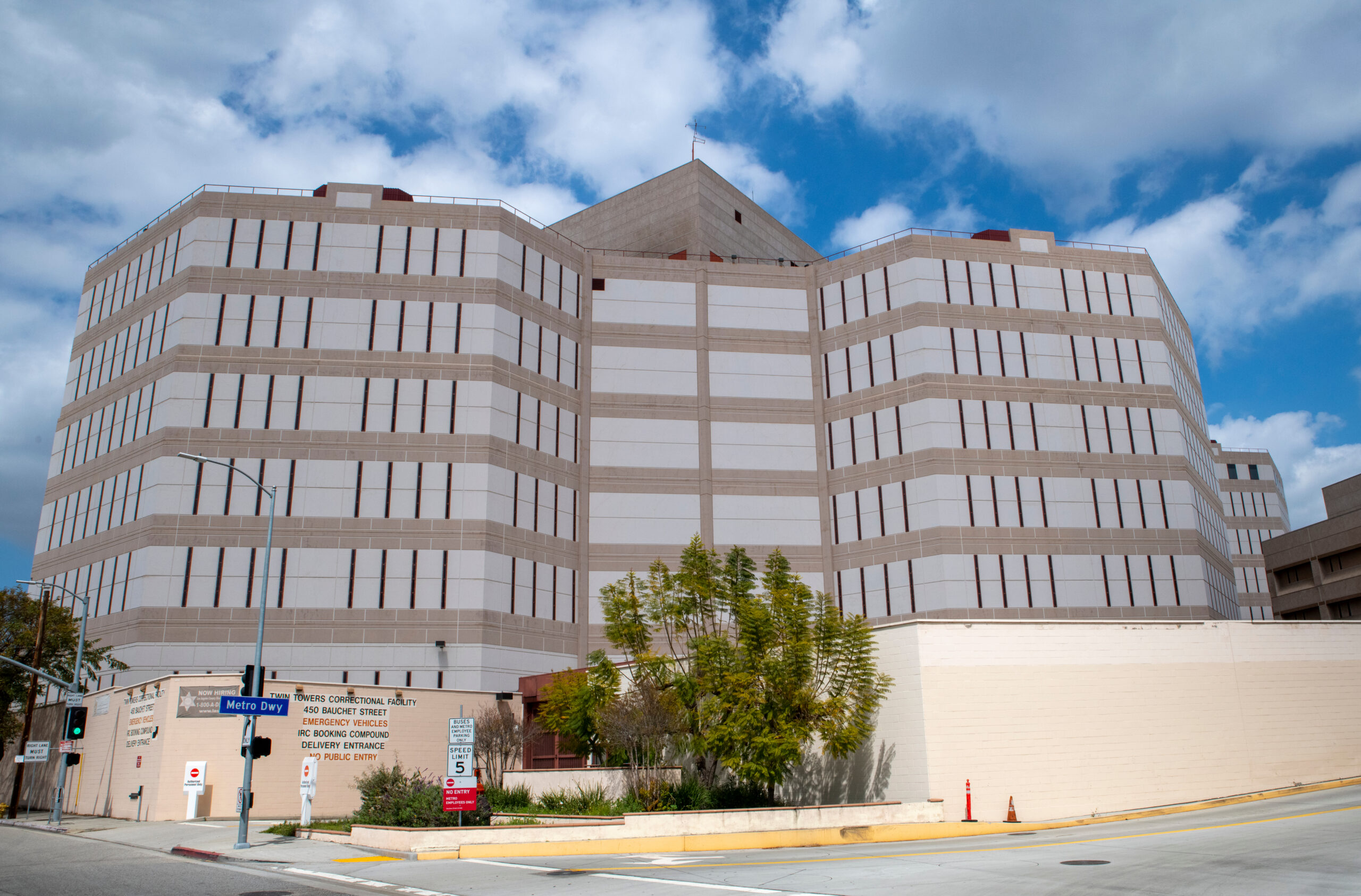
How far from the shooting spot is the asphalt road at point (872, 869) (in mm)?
15602

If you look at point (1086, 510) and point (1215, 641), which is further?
point (1086, 510)

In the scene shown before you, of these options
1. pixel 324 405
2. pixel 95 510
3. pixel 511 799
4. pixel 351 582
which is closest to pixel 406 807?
pixel 511 799

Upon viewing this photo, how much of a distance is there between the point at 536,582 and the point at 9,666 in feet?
84.2

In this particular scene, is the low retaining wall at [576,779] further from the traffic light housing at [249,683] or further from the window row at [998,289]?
the window row at [998,289]

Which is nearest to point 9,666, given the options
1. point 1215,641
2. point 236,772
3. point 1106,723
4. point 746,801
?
point 236,772

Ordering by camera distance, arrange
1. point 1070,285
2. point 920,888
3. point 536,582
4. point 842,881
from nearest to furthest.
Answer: point 920,888 → point 842,881 → point 536,582 → point 1070,285

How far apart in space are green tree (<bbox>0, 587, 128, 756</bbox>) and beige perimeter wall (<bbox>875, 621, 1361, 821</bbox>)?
128ft

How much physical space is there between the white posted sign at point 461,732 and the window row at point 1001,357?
131 feet

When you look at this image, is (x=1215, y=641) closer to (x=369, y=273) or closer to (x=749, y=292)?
(x=749, y=292)

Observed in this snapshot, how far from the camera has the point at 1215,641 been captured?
31.8m

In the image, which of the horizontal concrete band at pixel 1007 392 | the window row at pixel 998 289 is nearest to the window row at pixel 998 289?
the window row at pixel 998 289

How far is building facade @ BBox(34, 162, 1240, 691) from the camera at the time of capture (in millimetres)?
50875

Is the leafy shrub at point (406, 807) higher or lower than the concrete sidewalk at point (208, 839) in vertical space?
higher

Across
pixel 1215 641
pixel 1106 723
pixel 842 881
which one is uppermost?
pixel 1215 641
